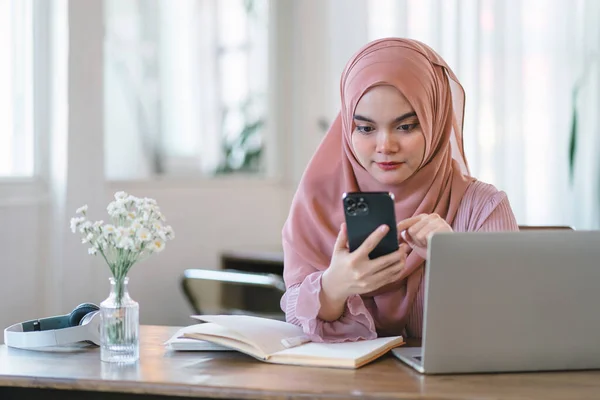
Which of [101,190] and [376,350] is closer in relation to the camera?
[376,350]

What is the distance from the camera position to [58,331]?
4.85 feet

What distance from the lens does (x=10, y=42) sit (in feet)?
9.14

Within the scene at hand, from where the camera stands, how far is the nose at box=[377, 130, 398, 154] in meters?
1.52

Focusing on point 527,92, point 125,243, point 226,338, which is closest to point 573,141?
point 527,92

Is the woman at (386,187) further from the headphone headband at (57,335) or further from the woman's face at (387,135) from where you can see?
the headphone headband at (57,335)

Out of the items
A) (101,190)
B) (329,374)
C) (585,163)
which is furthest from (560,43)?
(329,374)

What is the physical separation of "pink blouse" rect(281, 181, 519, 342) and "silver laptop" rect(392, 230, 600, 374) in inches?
9.1

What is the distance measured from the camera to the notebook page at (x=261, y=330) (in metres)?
1.40

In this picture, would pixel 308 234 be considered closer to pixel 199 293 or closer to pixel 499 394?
pixel 499 394

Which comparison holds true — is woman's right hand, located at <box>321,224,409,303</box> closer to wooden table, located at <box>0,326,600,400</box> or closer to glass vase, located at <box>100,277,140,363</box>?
wooden table, located at <box>0,326,600,400</box>

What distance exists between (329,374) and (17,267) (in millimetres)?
1770

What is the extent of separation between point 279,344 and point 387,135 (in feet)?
1.40

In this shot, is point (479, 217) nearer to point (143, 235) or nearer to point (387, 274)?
point (387, 274)

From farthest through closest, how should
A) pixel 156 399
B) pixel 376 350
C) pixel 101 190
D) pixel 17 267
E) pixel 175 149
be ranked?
pixel 175 149 < pixel 101 190 < pixel 17 267 < pixel 376 350 < pixel 156 399
